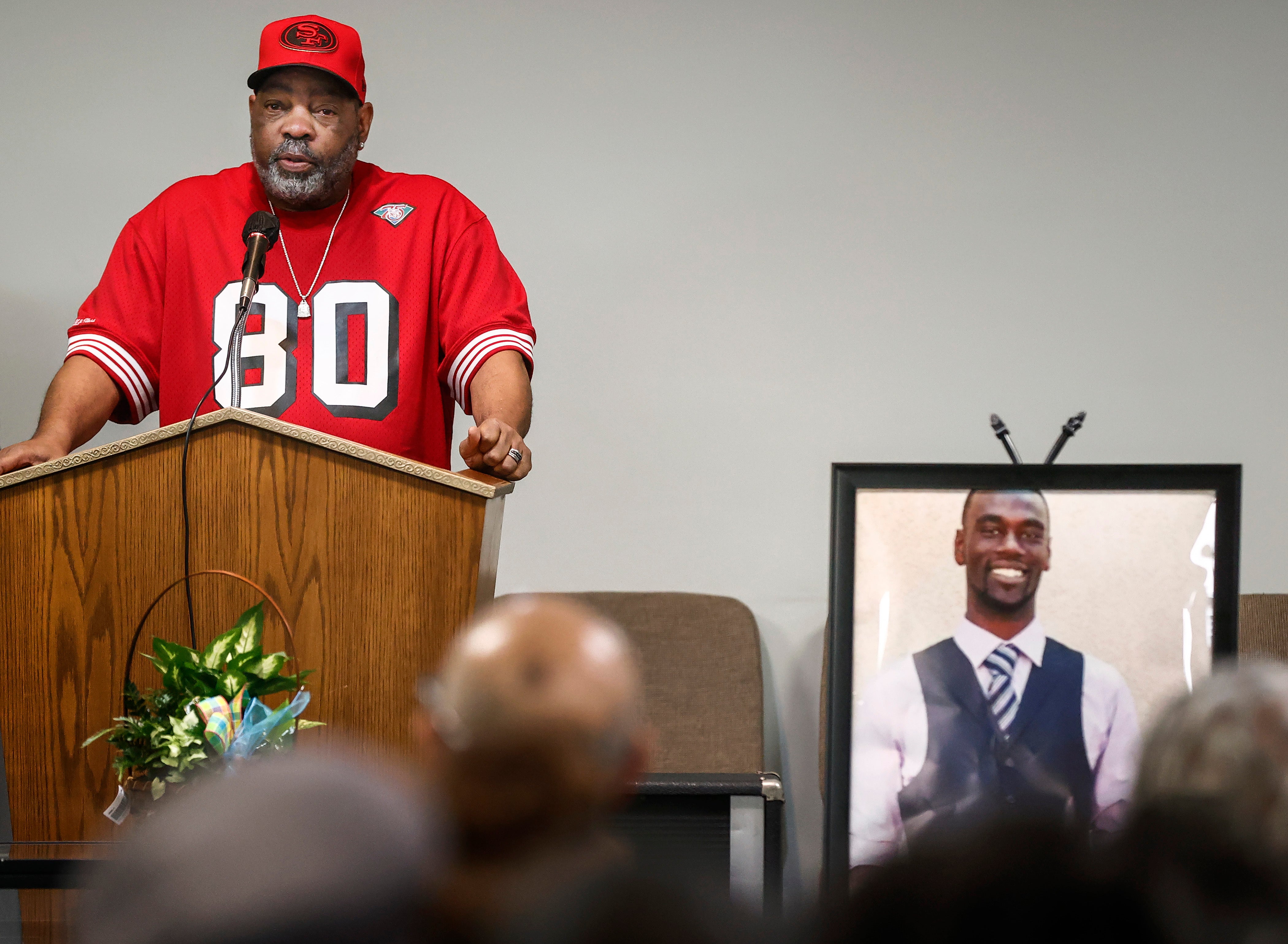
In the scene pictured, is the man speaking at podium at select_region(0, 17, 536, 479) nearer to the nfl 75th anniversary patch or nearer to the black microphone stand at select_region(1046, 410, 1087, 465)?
the nfl 75th anniversary patch

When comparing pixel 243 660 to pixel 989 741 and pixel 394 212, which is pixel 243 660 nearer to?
pixel 989 741

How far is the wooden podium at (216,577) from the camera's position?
3.90 feet

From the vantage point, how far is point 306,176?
1.80 metres

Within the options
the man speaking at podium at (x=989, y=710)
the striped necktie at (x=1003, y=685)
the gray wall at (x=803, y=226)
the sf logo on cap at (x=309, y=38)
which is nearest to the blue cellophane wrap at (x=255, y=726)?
the man speaking at podium at (x=989, y=710)

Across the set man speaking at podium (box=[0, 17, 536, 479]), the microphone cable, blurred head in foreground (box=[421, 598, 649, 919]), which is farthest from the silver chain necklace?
blurred head in foreground (box=[421, 598, 649, 919])

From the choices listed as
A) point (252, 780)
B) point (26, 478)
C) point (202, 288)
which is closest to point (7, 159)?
point (202, 288)

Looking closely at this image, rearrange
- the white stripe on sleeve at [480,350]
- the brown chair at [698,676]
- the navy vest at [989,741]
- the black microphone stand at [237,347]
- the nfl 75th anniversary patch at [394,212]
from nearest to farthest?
the navy vest at [989,741]
the black microphone stand at [237,347]
the white stripe on sleeve at [480,350]
the nfl 75th anniversary patch at [394,212]
the brown chair at [698,676]

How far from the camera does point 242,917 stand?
7.9 inches

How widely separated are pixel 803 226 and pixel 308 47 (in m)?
1.36

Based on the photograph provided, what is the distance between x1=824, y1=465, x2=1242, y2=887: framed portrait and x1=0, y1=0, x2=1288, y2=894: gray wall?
1703mm

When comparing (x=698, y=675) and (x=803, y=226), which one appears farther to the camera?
(x=803, y=226)

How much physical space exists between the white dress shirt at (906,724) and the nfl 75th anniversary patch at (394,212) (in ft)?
3.80

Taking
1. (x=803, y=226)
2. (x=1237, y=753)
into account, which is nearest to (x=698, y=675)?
(x=803, y=226)

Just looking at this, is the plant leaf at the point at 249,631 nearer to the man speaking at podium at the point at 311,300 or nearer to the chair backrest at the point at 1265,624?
the man speaking at podium at the point at 311,300
